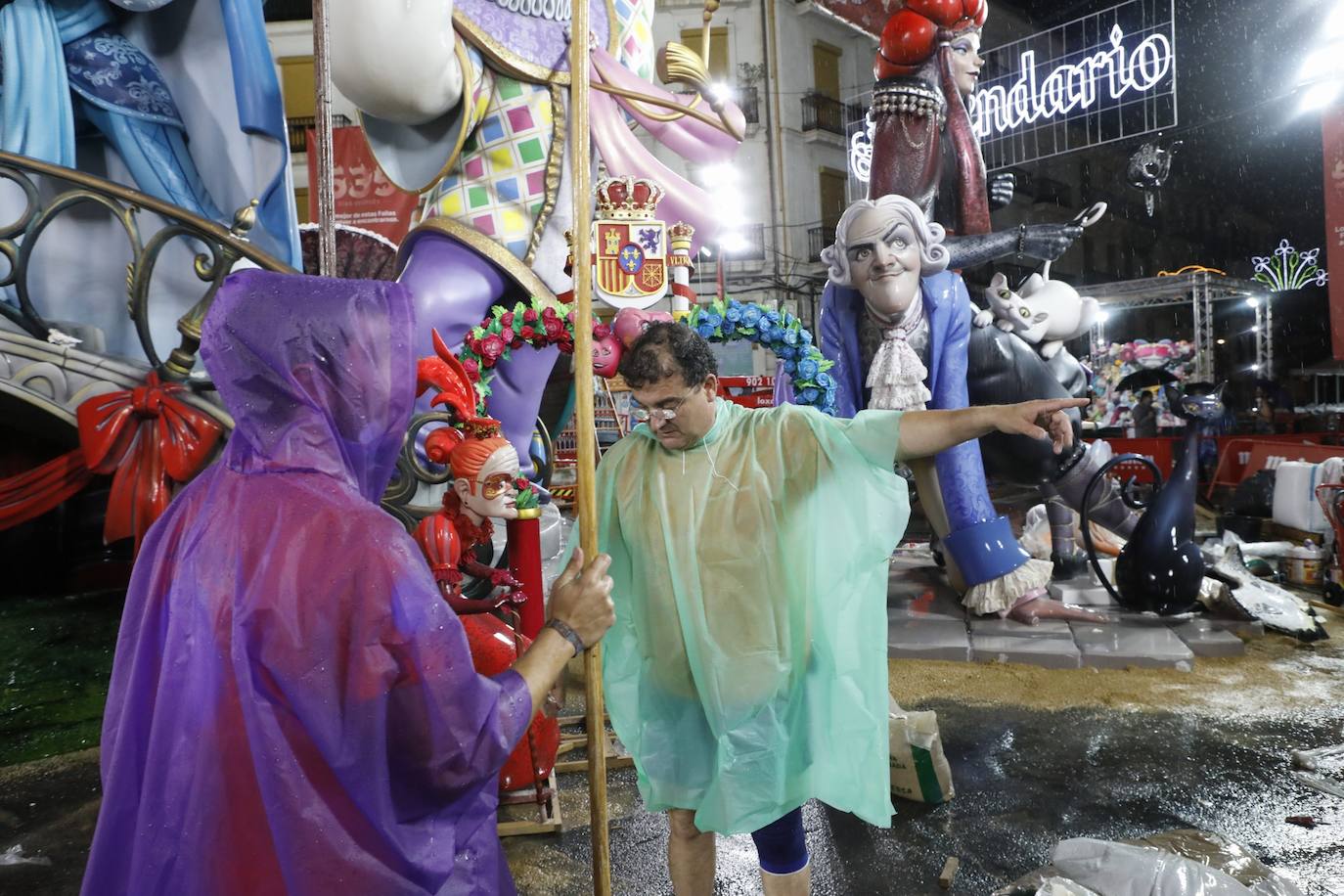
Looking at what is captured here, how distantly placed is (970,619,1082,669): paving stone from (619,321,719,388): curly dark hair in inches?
126

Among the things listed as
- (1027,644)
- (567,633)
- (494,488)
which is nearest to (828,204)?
(1027,644)

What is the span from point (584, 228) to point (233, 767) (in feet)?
3.29

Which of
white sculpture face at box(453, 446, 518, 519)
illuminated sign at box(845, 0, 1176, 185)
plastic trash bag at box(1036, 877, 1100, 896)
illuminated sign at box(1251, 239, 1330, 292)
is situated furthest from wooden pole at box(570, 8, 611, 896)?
illuminated sign at box(1251, 239, 1330, 292)

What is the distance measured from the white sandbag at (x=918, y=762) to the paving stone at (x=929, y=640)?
156cm

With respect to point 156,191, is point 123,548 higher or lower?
lower

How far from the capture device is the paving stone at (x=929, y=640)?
4.70 m

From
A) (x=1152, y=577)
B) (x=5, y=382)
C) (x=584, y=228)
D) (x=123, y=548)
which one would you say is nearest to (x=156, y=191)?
(x=5, y=382)

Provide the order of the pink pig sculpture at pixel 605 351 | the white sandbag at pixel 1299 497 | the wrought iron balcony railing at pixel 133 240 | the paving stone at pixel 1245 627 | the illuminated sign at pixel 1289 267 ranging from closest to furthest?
the pink pig sculpture at pixel 605 351 < the wrought iron balcony railing at pixel 133 240 < the paving stone at pixel 1245 627 < the white sandbag at pixel 1299 497 < the illuminated sign at pixel 1289 267

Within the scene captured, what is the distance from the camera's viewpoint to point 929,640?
4781mm

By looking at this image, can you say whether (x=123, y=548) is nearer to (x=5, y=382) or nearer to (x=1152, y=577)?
(x=5, y=382)

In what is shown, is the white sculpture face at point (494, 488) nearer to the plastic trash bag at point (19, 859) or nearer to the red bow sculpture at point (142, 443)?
the red bow sculpture at point (142, 443)

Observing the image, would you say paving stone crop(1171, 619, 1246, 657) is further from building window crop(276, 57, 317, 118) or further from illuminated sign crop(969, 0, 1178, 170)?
building window crop(276, 57, 317, 118)

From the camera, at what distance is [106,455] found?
3914 mm

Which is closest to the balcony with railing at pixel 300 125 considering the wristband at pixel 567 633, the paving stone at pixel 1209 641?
the paving stone at pixel 1209 641
